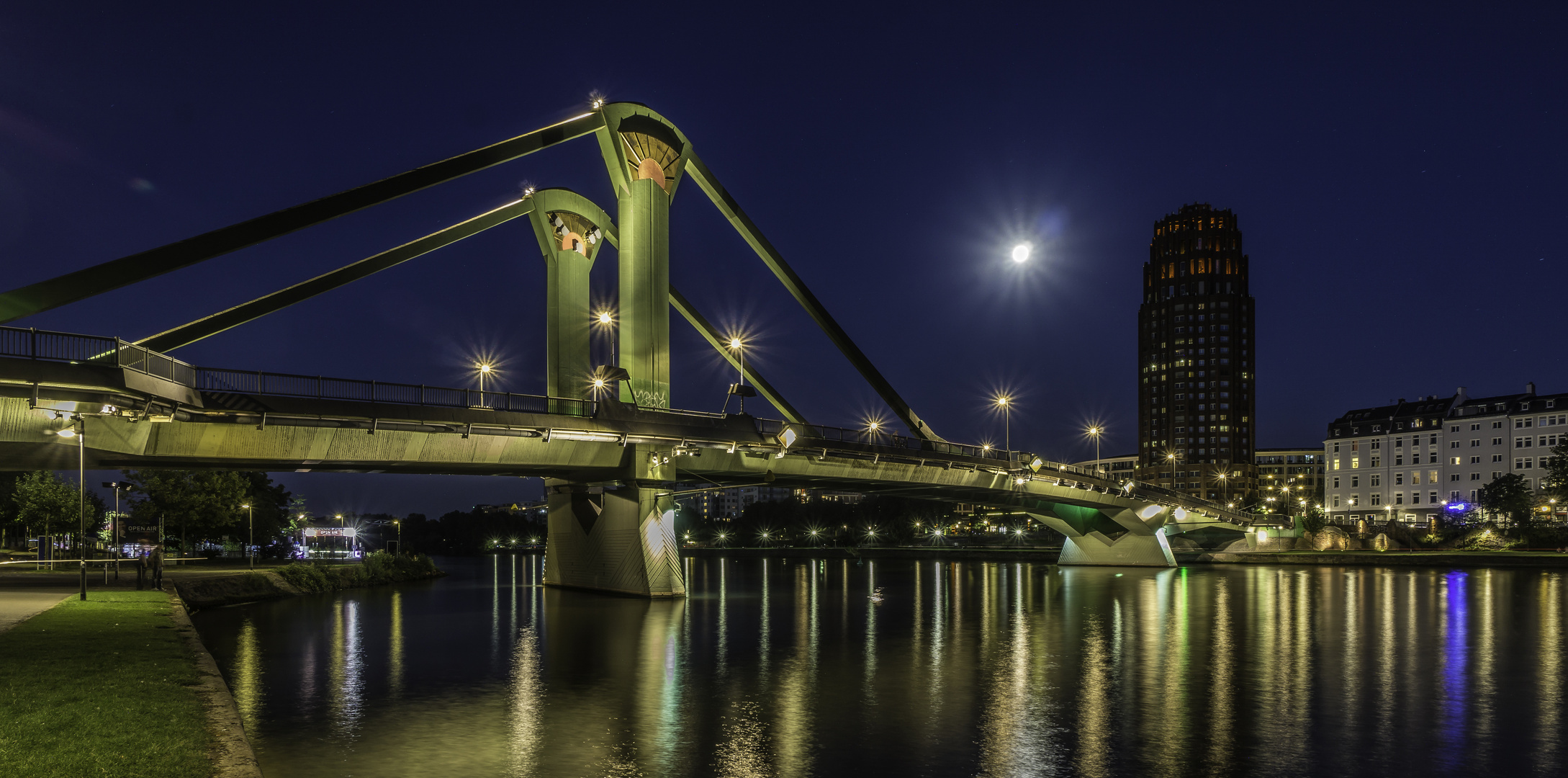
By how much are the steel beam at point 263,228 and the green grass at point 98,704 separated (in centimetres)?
1303

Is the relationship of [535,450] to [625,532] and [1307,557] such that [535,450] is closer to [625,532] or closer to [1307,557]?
[625,532]

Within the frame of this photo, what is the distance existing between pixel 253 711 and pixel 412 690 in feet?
10.8

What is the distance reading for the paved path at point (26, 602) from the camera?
1007 inches

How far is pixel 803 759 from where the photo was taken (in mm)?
13922

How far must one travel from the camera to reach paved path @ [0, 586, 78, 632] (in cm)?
2558

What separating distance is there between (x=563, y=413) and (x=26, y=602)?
73.5 ft

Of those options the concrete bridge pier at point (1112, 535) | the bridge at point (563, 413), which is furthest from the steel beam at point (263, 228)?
the concrete bridge pier at point (1112, 535)

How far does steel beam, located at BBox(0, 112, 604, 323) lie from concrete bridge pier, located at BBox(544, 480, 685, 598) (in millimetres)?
17138

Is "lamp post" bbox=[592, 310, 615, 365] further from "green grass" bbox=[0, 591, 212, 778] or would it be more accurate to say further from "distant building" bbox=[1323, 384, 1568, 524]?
"distant building" bbox=[1323, 384, 1568, 524]

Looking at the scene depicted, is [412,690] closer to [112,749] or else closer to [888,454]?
[112,749]

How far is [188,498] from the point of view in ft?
229

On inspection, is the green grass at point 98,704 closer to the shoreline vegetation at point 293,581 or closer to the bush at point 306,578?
the shoreline vegetation at point 293,581

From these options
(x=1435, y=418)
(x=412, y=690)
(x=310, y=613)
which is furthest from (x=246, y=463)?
(x=1435, y=418)

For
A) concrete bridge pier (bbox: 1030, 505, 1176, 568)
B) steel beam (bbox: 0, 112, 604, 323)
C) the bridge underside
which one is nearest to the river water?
the bridge underside
